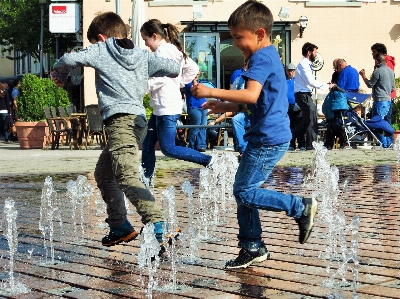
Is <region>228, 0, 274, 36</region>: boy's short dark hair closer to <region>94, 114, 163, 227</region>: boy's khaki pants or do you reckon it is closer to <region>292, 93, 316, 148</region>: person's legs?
<region>94, 114, 163, 227</region>: boy's khaki pants

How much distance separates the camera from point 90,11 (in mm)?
27438

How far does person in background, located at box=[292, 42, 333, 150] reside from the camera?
16.0m

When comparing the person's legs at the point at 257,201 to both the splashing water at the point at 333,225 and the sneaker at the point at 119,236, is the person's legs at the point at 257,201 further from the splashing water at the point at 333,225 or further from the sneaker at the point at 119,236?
the sneaker at the point at 119,236

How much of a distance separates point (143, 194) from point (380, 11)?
2364cm

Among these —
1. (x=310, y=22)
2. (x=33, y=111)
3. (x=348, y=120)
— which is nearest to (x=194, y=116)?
(x=348, y=120)

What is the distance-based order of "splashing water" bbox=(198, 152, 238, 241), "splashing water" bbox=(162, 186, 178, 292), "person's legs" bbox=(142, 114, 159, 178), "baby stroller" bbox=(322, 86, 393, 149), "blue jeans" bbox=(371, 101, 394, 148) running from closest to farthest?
"splashing water" bbox=(162, 186, 178, 292), "splashing water" bbox=(198, 152, 238, 241), "person's legs" bbox=(142, 114, 159, 178), "baby stroller" bbox=(322, 86, 393, 149), "blue jeans" bbox=(371, 101, 394, 148)

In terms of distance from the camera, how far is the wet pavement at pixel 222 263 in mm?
4465

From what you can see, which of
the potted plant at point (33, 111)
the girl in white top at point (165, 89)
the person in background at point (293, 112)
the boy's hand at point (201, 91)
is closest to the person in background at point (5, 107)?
the potted plant at point (33, 111)

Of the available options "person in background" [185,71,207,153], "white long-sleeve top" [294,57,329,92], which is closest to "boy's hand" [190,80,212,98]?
"person in background" [185,71,207,153]

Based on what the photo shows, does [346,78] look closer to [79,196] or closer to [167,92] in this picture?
[167,92]

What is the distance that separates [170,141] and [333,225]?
2895 millimetres

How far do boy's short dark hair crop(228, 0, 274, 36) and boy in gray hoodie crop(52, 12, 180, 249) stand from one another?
0.82m

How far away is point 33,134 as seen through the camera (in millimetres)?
21672

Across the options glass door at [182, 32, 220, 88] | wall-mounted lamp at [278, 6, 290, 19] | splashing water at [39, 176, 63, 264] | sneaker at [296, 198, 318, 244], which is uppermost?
wall-mounted lamp at [278, 6, 290, 19]
